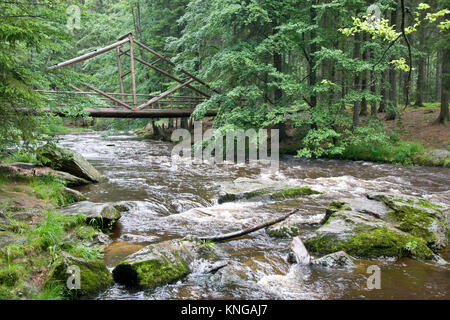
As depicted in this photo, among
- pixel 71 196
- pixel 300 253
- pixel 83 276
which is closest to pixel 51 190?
pixel 71 196

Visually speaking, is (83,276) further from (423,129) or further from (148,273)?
(423,129)

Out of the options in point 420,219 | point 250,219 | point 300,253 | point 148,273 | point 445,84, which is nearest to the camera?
point 148,273

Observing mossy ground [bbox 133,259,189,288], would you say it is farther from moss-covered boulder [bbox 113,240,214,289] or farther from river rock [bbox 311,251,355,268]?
river rock [bbox 311,251,355,268]

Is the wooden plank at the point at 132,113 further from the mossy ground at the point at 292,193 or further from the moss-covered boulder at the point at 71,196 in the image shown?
the mossy ground at the point at 292,193

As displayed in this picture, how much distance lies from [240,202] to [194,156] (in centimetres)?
912

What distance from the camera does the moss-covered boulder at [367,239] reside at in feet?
15.8

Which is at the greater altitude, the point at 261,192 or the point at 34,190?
the point at 34,190

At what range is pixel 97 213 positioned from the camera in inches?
234

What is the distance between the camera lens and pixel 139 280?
3.89 m

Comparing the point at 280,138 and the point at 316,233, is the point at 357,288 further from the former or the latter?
the point at 280,138

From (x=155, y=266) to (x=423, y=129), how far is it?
15.5 meters

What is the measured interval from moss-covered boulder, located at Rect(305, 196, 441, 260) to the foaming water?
237 mm
